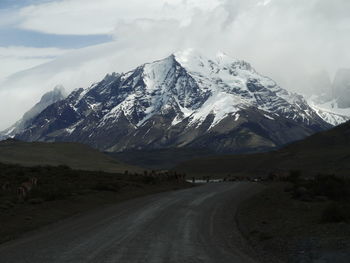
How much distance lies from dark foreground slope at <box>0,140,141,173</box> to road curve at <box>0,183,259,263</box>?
10761 centimetres

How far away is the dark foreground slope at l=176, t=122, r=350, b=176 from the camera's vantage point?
135m

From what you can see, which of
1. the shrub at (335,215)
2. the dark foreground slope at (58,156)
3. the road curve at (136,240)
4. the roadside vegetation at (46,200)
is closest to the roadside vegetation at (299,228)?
the shrub at (335,215)

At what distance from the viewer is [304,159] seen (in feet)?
491

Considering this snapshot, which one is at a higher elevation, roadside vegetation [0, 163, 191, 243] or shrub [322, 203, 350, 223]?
roadside vegetation [0, 163, 191, 243]

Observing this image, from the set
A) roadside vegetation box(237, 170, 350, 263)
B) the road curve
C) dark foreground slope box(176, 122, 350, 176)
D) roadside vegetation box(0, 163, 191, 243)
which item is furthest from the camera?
dark foreground slope box(176, 122, 350, 176)

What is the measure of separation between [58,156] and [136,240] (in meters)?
141

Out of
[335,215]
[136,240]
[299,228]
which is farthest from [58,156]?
[136,240]

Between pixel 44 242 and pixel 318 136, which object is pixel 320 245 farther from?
pixel 318 136

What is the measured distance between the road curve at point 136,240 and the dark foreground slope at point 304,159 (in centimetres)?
9590

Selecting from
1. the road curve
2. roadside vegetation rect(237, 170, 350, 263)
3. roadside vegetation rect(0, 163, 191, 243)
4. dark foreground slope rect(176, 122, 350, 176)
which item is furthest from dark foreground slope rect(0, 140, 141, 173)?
the road curve

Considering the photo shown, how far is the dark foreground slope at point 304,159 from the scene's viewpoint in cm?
13488

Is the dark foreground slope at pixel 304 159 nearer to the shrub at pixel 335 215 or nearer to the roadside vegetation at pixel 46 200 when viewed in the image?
the roadside vegetation at pixel 46 200

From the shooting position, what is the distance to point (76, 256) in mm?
17047

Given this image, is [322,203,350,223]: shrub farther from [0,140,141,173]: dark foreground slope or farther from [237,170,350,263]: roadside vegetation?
[0,140,141,173]: dark foreground slope
